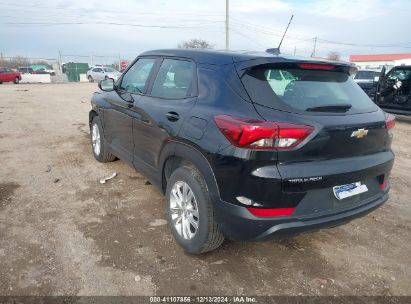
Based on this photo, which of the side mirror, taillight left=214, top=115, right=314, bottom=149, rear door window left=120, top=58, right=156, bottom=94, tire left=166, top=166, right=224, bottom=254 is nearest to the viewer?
taillight left=214, top=115, right=314, bottom=149

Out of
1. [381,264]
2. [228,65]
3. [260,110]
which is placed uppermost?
[228,65]

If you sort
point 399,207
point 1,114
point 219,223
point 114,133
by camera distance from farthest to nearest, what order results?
point 1,114 < point 114,133 < point 399,207 < point 219,223

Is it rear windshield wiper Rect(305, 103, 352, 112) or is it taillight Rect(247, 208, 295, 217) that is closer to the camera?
taillight Rect(247, 208, 295, 217)

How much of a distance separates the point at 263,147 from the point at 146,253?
1.50 metres

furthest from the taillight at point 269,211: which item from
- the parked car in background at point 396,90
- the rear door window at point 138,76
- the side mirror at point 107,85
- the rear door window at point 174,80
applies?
the parked car in background at point 396,90

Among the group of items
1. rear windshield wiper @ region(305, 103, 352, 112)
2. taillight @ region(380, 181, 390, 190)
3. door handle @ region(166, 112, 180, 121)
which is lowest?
taillight @ region(380, 181, 390, 190)

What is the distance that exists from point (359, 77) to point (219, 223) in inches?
589

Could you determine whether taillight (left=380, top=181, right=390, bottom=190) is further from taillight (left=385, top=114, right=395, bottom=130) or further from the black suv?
taillight (left=385, top=114, right=395, bottom=130)

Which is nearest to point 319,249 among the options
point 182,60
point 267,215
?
point 267,215

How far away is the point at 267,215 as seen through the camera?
236 centimetres

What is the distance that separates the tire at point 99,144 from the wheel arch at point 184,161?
2078mm

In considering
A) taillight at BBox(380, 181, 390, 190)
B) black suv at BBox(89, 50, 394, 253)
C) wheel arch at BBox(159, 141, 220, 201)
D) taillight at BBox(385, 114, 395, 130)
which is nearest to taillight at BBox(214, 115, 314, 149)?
black suv at BBox(89, 50, 394, 253)

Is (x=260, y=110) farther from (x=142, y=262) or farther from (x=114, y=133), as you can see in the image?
(x=114, y=133)

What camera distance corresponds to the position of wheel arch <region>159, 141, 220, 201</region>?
2.52 meters
